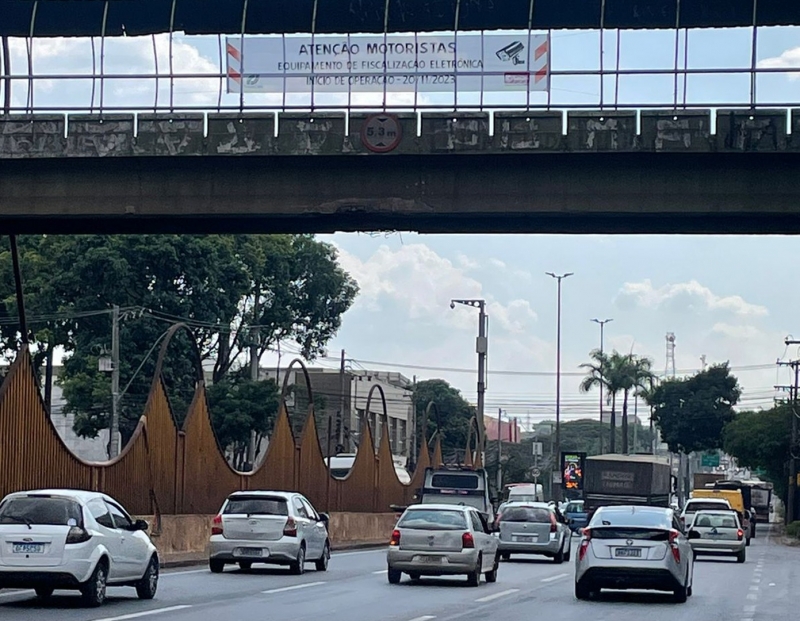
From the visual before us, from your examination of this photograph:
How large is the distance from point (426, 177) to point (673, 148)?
13.5 ft

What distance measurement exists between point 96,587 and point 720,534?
25.5 metres

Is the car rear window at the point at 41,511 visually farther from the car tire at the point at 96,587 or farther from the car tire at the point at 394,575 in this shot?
the car tire at the point at 394,575

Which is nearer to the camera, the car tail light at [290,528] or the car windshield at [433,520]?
the car windshield at [433,520]

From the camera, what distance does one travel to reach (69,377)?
66250mm

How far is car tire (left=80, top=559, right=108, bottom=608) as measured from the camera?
709 inches

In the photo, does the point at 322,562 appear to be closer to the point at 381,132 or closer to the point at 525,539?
the point at 525,539

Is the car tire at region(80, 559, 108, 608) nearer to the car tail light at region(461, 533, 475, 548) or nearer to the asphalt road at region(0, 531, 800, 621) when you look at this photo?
the asphalt road at region(0, 531, 800, 621)

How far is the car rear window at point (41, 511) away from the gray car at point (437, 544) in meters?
7.67

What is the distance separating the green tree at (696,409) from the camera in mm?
108312

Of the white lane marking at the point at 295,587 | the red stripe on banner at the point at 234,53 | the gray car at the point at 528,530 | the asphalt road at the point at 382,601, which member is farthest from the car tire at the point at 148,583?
the gray car at the point at 528,530

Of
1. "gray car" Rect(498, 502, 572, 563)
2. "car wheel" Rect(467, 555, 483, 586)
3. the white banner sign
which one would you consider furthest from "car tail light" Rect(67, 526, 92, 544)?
"gray car" Rect(498, 502, 572, 563)

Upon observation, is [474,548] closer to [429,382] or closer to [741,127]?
[741,127]

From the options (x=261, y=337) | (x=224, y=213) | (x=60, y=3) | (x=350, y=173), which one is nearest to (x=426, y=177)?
(x=350, y=173)

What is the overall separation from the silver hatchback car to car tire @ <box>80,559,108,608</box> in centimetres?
770
